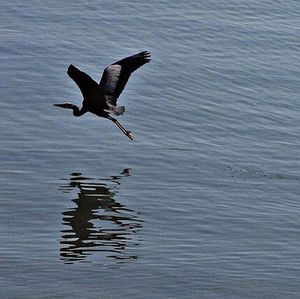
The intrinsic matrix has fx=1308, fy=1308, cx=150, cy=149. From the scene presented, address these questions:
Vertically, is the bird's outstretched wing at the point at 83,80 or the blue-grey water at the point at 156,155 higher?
the bird's outstretched wing at the point at 83,80

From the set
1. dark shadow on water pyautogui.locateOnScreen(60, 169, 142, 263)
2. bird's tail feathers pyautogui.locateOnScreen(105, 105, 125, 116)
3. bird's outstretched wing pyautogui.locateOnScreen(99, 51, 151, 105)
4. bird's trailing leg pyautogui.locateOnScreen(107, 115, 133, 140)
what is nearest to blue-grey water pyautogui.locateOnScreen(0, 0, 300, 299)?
dark shadow on water pyautogui.locateOnScreen(60, 169, 142, 263)

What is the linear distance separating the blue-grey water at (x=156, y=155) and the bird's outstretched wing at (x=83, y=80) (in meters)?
1.00

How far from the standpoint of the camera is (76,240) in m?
15.5

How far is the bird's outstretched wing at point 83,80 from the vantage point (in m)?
17.2

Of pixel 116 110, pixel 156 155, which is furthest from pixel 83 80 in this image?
pixel 156 155

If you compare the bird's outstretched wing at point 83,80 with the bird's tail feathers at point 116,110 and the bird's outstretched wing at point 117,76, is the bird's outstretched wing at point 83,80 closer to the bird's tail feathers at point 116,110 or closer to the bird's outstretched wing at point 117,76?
the bird's outstretched wing at point 117,76

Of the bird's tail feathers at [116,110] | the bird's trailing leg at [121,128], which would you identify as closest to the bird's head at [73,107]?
the bird's trailing leg at [121,128]

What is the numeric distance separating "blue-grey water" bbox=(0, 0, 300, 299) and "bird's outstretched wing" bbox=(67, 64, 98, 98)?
1005mm

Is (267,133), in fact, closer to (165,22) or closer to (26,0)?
(165,22)

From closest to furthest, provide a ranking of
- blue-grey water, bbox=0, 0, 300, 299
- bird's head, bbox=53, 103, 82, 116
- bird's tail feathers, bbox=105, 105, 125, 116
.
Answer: blue-grey water, bbox=0, 0, 300, 299
bird's tail feathers, bbox=105, 105, 125, 116
bird's head, bbox=53, 103, 82, 116

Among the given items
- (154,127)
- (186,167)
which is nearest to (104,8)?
(154,127)

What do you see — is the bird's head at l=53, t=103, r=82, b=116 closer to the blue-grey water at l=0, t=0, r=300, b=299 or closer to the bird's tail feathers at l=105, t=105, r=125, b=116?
the blue-grey water at l=0, t=0, r=300, b=299

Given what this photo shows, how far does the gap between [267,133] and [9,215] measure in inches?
221

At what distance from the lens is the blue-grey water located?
14.4m
